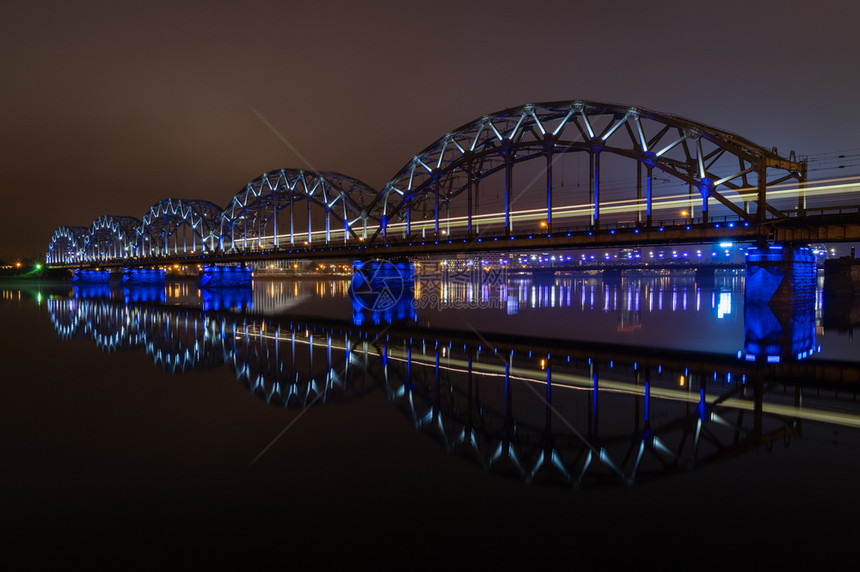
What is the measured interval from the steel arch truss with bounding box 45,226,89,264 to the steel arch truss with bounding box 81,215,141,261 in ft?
12.8

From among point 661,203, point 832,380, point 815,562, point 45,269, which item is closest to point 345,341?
point 832,380

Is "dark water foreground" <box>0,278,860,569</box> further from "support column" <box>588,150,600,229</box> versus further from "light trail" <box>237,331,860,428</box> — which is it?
"support column" <box>588,150,600,229</box>

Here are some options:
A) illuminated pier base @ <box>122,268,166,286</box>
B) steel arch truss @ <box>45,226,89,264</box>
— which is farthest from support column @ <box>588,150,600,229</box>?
steel arch truss @ <box>45,226,89,264</box>

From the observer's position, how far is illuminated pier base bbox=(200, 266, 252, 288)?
96.5 metres

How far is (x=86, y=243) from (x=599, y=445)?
201 metres

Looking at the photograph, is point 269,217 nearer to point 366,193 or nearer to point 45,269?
→ point 366,193

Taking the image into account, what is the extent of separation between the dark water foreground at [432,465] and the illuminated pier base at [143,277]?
375ft

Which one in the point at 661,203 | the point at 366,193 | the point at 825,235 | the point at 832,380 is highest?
the point at 366,193

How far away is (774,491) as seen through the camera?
23.4 feet

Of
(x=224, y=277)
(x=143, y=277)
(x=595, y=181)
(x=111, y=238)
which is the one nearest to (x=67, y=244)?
(x=111, y=238)

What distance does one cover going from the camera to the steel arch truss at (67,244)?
174 metres

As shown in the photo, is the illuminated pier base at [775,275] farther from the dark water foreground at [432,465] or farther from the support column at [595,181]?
the dark water foreground at [432,465]

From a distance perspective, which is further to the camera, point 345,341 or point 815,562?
point 345,341

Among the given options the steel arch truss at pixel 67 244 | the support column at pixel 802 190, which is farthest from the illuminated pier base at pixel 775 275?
the steel arch truss at pixel 67 244
